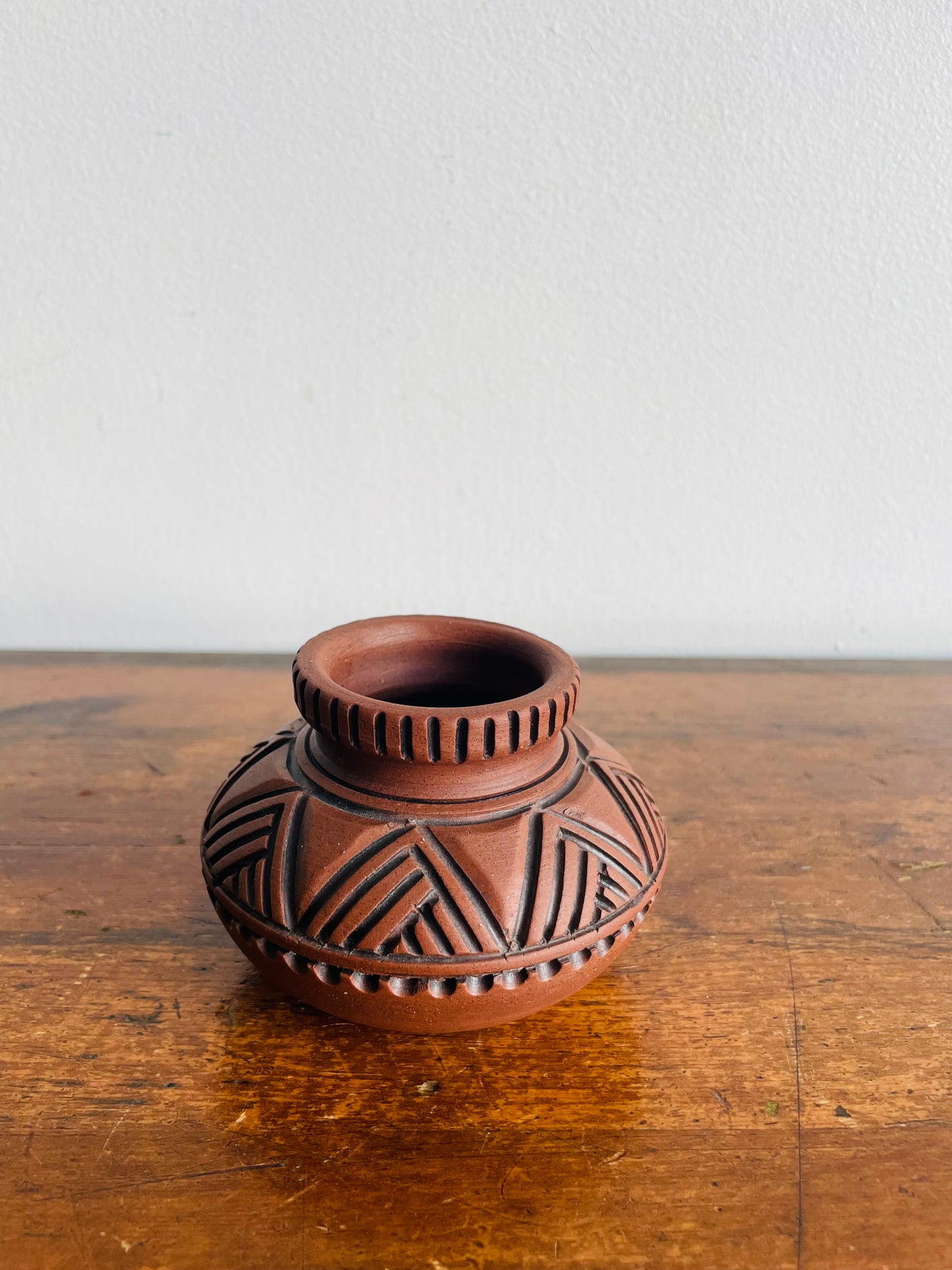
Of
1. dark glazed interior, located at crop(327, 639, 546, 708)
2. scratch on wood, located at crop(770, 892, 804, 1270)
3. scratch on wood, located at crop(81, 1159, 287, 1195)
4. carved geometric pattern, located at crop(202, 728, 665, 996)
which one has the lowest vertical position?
scratch on wood, located at crop(770, 892, 804, 1270)

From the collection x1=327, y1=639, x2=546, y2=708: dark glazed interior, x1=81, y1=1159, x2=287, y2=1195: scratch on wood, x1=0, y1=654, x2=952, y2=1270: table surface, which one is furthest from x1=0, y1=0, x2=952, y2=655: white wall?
x1=81, y1=1159, x2=287, y2=1195: scratch on wood

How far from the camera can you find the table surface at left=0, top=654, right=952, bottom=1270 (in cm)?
49

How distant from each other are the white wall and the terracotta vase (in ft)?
2.04

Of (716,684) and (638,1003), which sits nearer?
(638,1003)

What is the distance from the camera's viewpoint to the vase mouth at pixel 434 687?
54cm

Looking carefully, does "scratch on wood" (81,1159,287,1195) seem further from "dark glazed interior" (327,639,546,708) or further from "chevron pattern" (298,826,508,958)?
"dark glazed interior" (327,639,546,708)

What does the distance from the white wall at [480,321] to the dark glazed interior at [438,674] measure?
535 millimetres

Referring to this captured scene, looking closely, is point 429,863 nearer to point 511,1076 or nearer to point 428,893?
point 428,893

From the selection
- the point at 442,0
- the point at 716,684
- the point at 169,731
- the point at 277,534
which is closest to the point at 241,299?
the point at 277,534

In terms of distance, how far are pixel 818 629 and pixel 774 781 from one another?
425mm

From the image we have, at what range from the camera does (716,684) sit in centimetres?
119

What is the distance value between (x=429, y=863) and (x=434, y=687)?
0.64 feet

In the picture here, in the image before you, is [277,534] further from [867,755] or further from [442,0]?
[867,755]

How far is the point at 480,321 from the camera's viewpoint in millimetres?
1120
